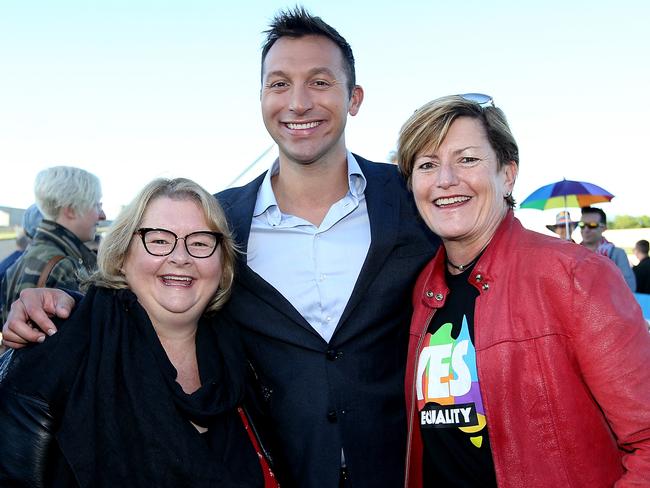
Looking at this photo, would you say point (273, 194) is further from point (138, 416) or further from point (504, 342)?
point (504, 342)

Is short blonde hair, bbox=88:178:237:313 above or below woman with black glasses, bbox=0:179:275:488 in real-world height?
above

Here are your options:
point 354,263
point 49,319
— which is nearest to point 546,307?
point 354,263

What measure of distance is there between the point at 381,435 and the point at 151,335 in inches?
44.7

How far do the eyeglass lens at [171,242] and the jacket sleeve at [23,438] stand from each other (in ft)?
2.34

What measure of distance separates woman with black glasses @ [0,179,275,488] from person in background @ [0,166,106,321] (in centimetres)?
128

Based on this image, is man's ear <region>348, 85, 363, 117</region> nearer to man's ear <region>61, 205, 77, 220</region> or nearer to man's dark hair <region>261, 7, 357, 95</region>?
man's dark hair <region>261, 7, 357, 95</region>

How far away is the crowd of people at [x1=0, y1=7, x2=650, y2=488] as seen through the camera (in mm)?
1839

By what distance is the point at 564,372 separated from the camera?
72.4 inches

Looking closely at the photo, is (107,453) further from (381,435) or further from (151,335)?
(381,435)

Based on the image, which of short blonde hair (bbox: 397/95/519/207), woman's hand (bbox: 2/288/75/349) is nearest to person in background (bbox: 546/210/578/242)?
short blonde hair (bbox: 397/95/519/207)

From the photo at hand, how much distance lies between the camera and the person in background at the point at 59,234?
3.46 meters

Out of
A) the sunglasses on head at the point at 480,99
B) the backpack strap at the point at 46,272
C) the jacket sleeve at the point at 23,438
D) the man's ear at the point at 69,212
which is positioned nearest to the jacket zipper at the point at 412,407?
the sunglasses on head at the point at 480,99

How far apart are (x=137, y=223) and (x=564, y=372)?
1707 mm

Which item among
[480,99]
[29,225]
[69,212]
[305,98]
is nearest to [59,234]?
[69,212]
